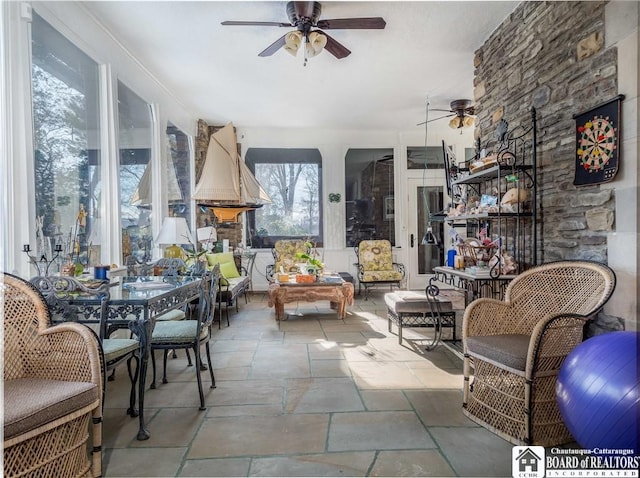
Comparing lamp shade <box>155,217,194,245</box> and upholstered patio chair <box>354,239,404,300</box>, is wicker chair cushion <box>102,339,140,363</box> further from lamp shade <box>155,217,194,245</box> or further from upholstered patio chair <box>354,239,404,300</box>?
upholstered patio chair <box>354,239,404,300</box>

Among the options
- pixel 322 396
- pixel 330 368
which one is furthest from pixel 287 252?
pixel 322 396

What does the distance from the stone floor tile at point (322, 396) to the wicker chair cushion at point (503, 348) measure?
799 mm

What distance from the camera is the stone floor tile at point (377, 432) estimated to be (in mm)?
1902

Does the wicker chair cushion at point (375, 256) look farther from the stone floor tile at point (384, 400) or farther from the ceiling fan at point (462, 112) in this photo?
the stone floor tile at point (384, 400)

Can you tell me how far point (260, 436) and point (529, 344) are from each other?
1513 mm

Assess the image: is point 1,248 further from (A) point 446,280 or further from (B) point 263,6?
(A) point 446,280

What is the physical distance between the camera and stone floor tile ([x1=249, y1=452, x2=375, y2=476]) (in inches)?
66.8

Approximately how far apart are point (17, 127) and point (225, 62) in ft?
7.74

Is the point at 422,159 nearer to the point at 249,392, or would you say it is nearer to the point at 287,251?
the point at 287,251

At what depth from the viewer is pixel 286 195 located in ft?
22.5

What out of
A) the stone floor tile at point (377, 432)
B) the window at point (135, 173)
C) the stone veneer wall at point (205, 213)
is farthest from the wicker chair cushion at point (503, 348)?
the stone veneer wall at point (205, 213)

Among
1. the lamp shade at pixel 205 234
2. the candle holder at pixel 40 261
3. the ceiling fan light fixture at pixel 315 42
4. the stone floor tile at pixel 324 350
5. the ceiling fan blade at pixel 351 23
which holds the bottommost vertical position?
the stone floor tile at pixel 324 350

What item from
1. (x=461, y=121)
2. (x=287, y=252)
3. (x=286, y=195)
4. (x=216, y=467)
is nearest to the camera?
(x=216, y=467)

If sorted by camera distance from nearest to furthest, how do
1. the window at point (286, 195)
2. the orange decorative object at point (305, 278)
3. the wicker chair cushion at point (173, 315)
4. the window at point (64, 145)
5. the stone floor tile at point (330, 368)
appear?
the window at point (64, 145) → the stone floor tile at point (330, 368) → the wicker chair cushion at point (173, 315) → the orange decorative object at point (305, 278) → the window at point (286, 195)
